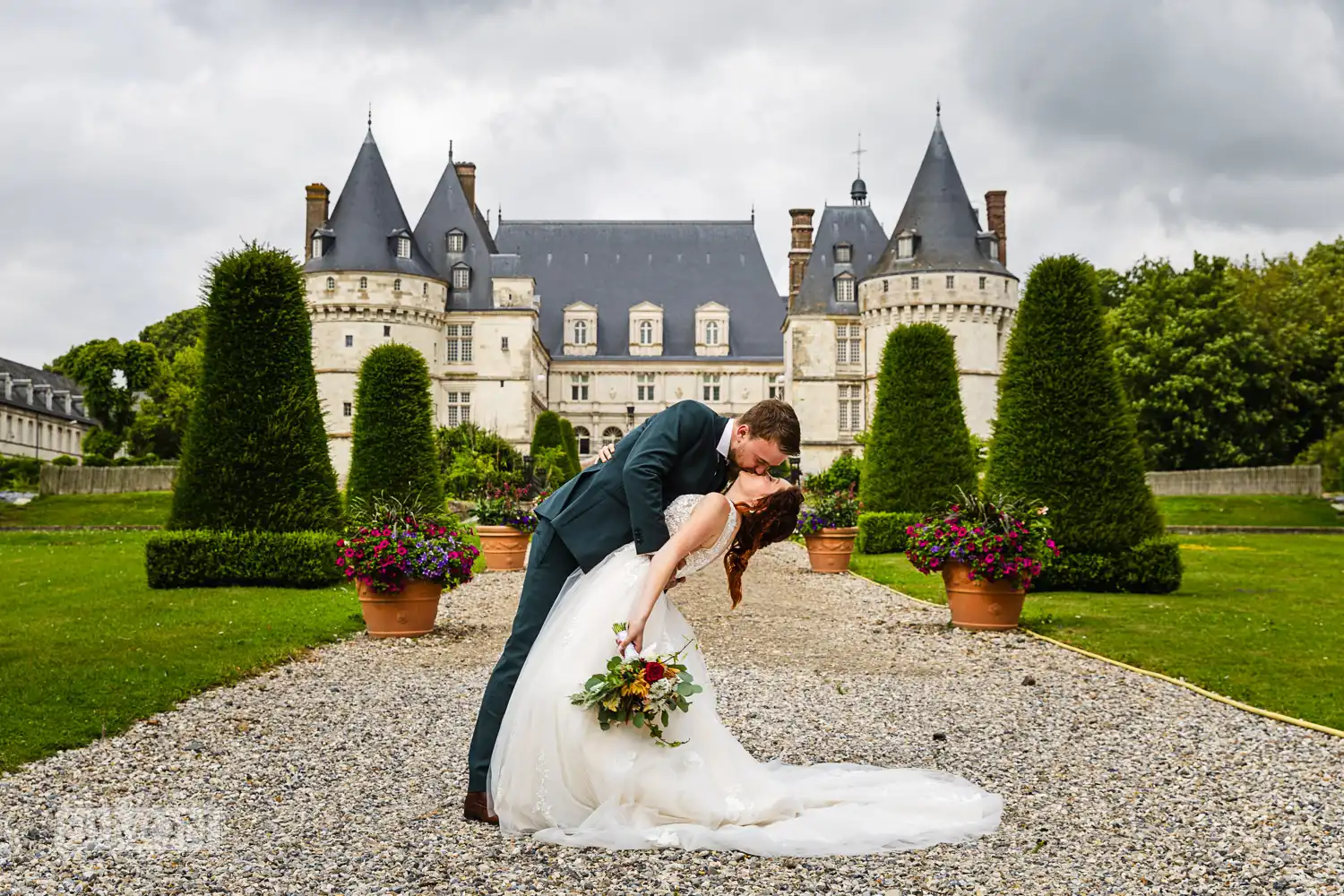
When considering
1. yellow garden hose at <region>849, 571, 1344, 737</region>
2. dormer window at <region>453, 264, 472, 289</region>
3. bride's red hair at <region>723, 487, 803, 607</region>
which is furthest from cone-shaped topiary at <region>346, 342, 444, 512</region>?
dormer window at <region>453, 264, 472, 289</region>

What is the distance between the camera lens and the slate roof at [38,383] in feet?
169

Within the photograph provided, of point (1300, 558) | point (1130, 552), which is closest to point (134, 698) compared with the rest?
point (1130, 552)

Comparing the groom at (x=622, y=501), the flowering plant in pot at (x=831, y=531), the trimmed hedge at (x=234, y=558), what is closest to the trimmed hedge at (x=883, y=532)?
the flowering plant in pot at (x=831, y=531)

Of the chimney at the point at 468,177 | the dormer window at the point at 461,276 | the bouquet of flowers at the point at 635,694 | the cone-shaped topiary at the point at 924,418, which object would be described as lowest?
the bouquet of flowers at the point at 635,694

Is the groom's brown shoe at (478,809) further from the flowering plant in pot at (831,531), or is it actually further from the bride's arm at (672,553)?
the flowering plant in pot at (831,531)

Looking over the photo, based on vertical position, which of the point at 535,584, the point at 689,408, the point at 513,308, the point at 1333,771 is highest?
the point at 513,308

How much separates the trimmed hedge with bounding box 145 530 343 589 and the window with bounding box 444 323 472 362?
35.1 m

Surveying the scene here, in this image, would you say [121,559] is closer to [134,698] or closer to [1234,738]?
[134,698]

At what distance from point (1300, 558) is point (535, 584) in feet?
50.2

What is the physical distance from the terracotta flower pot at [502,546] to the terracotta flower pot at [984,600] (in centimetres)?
743

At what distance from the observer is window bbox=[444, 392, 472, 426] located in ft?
153

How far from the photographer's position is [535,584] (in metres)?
3.90

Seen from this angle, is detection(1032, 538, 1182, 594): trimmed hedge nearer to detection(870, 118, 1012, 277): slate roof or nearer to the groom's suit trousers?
the groom's suit trousers

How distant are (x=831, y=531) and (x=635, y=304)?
3961 centimetres
